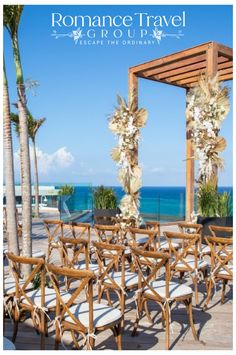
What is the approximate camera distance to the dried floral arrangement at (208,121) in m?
7.23

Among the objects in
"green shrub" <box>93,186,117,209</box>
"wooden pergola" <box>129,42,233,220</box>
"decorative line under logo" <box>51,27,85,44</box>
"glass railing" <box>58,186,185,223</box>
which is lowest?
"glass railing" <box>58,186,185,223</box>

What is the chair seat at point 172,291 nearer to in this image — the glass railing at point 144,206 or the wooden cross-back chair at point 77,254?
the wooden cross-back chair at point 77,254

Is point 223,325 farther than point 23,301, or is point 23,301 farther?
point 223,325

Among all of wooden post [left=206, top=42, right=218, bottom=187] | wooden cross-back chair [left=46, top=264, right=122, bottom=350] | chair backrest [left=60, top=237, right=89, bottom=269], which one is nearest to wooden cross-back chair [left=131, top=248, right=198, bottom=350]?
wooden cross-back chair [left=46, top=264, right=122, bottom=350]

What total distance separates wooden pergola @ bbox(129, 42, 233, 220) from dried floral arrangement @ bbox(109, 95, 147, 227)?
2.08 ft

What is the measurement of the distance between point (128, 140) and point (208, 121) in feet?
5.30

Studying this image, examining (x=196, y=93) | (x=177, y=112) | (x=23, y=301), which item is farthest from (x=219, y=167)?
(x=23, y=301)

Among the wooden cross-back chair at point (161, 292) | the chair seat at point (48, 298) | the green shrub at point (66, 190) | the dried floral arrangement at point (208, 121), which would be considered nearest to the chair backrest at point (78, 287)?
the chair seat at point (48, 298)

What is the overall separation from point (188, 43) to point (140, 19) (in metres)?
3.11

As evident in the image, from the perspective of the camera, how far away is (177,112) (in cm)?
1070

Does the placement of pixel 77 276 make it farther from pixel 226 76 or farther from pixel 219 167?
pixel 226 76

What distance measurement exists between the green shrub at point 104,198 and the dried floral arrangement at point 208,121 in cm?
219

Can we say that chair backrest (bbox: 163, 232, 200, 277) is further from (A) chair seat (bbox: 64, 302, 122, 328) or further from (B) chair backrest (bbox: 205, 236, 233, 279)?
(A) chair seat (bbox: 64, 302, 122, 328)

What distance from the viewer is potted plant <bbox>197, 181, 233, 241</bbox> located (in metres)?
6.95
